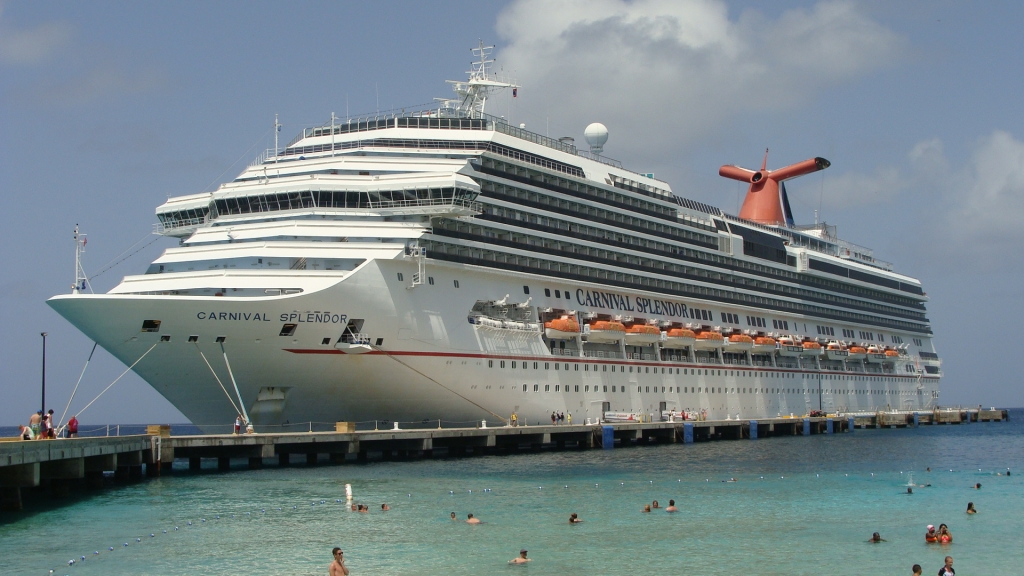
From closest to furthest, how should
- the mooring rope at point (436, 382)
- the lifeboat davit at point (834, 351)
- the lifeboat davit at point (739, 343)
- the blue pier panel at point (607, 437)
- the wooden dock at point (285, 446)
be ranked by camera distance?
the wooden dock at point (285, 446)
the mooring rope at point (436, 382)
the blue pier panel at point (607, 437)
the lifeboat davit at point (739, 343)
the lifeboat davit at point (834, 351)

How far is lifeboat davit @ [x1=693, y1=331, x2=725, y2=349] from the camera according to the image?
6538cm

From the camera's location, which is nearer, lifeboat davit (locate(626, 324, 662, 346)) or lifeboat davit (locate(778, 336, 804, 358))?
lifeboat davit (locate(626, 324, 662, 346))

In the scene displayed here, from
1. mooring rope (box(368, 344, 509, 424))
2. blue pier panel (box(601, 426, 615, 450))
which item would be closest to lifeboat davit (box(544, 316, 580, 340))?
blue pier panel (box(601, 426, 615, 450))

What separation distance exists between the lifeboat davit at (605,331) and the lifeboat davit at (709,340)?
28.2ft

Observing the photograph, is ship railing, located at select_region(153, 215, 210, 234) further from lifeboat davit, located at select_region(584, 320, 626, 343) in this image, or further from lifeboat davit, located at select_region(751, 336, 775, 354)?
lifeboat davit, located at select_region(751, 336, 775, 354)

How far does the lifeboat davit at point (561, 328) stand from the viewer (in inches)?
2079

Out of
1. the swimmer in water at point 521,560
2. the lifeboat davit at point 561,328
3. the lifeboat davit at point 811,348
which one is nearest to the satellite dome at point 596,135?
the lifeboat davit at point 561,328

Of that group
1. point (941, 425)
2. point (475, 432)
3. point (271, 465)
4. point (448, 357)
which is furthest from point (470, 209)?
point (941, 425)

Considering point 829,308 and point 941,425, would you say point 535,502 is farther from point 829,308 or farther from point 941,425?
point 941,425

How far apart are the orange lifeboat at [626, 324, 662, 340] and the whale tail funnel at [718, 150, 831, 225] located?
1279 inches

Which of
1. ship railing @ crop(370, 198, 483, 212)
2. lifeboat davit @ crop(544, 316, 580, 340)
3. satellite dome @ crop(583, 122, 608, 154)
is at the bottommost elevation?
lifeboat davit @ crop(544, 316, 580, 340)

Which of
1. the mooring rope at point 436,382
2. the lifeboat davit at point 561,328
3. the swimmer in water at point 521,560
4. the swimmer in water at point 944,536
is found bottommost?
the swimmer in water at point 944,536

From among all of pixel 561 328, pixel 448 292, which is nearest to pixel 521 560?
pixel 448 292

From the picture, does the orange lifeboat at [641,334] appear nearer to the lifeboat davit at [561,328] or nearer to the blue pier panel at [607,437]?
the lifeboat davit at [561,328]
